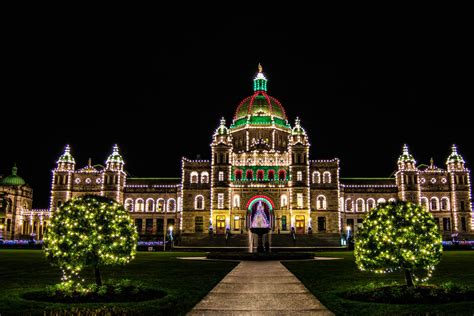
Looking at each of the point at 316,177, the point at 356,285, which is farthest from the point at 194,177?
the point at 356,285

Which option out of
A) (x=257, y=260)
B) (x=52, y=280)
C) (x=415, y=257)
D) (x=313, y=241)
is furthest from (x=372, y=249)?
(x=313, y=241)

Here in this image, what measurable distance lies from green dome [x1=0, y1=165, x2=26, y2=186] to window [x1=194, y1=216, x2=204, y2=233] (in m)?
43.5

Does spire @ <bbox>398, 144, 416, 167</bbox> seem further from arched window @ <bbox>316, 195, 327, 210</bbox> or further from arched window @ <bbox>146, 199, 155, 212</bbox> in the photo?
arched window @ <bbox>146, 199, 155, 212</bbox>

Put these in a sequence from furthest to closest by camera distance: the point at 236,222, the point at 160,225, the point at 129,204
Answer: the point at 129,204, the point at 160,225, the point at 236,222

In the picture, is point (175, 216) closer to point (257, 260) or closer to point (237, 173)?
point (237, 173)

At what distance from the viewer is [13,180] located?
318 feet

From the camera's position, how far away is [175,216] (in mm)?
82562

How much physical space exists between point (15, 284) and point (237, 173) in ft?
197

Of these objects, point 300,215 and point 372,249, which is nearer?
point 372,249

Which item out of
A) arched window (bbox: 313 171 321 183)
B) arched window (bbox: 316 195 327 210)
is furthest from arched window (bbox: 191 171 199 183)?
arched window (bbox: 316 195 327 210)

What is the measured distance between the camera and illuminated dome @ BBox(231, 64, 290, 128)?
84.6 m

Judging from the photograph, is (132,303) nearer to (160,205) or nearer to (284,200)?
(284,200)

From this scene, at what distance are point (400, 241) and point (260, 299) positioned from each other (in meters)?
4.99

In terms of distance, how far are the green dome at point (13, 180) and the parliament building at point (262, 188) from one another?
33.8 feet
